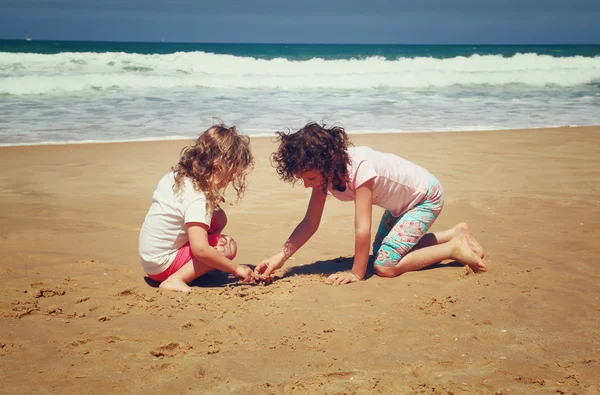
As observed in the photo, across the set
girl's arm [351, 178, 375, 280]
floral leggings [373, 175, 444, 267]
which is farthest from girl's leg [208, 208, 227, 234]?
floral leggings [373, 175, 444, 267]

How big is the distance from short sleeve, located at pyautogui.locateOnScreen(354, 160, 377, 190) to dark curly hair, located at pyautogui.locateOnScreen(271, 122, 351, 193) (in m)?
0.07

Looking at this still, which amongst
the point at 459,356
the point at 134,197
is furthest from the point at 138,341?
the point at 134,197

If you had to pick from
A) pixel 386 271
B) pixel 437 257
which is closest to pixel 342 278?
pixel 386 271

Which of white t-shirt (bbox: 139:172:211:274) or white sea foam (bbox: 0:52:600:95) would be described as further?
white sea foam (bbox: 0:52:600:95)

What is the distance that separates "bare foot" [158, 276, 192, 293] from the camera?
11.1 ft

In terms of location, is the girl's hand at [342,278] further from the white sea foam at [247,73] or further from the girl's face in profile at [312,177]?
the white sea foam at [247,73]

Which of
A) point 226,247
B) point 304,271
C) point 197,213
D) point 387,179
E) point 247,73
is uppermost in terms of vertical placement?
point 247,73

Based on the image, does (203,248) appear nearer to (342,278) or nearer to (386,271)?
(342,278)

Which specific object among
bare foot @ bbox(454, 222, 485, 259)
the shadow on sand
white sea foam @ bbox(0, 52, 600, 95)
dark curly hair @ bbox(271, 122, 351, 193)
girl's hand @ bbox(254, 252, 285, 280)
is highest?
white sea foam @ bbox(0, 52, 600, 95)

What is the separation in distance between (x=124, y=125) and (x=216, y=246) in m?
6.79

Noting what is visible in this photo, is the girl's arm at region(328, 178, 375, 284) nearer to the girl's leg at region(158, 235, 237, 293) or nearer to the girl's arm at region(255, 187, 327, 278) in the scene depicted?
the girl's arm at region(255, 187, 327, 278)

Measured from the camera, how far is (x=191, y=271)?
3.50 m

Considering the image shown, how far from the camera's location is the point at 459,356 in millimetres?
2516

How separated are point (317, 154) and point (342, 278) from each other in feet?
2.59
